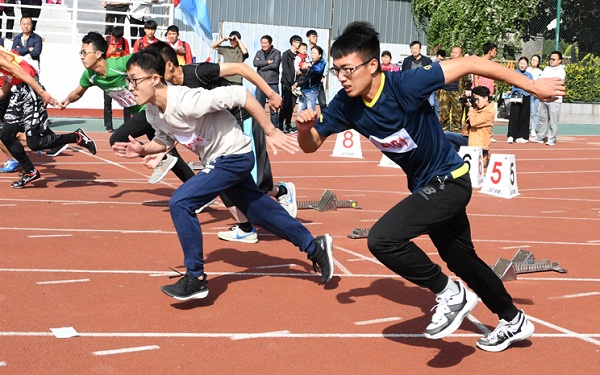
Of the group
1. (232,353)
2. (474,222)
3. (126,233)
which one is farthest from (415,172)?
(474,222)

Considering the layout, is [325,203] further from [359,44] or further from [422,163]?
[359,44]

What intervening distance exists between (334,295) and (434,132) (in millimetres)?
1884

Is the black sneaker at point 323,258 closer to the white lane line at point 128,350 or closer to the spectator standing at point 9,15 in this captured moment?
the white lane line at point 128,350

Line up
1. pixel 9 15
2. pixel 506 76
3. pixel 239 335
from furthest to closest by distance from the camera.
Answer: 1. pixel 9 15
2. pixel 239 335
3. pixel 506 76

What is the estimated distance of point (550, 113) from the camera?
20781 mm

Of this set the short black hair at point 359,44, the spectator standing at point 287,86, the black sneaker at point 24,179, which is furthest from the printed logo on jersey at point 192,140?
the spectator standing at point 287,86

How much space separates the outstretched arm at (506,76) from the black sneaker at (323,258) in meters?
2.10

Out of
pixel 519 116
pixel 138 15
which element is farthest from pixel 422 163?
pixel 138 15

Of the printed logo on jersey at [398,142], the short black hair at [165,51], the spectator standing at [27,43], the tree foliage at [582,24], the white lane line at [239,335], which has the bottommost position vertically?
the white lane line at [239,335]

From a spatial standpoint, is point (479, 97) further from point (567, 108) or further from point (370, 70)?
point (567, 108)

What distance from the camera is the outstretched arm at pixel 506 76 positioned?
5.05 m

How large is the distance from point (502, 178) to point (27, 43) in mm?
11073

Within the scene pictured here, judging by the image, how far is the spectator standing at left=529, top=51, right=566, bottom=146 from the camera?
67.1ft

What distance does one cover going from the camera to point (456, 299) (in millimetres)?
5227
